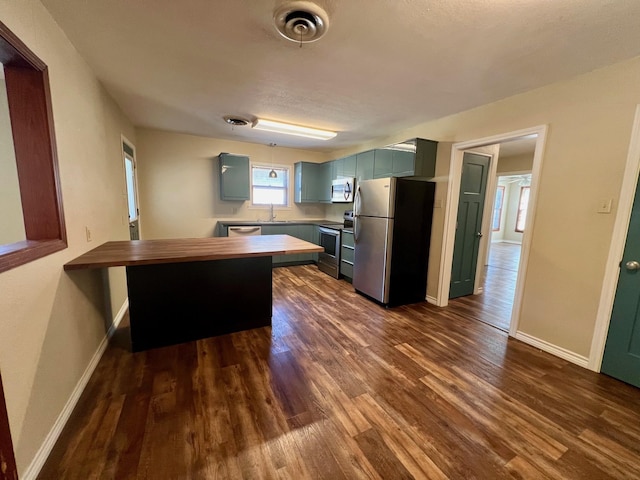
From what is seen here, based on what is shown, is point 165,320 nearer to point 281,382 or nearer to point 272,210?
point 281,382

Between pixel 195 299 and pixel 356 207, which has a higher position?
pixel 356 207

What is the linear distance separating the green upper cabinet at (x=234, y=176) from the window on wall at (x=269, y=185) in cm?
43

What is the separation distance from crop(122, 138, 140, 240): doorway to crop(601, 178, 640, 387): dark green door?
17.5ft

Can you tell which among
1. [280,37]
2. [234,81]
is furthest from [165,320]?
[280,37]

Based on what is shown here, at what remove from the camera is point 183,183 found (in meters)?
4.78

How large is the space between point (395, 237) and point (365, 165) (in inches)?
59.6

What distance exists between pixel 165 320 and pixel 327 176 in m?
4.02

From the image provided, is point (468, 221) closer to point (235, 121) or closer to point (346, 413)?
point (346, 413)

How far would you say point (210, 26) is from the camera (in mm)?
1684

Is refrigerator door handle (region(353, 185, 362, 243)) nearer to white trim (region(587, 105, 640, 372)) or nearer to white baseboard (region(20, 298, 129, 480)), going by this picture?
white trim (region(587, 105, 640, 372))

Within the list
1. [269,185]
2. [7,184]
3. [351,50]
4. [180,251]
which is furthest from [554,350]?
[269,185]

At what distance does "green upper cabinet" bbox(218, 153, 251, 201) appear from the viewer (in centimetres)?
477

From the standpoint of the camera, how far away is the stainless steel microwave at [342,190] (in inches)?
183

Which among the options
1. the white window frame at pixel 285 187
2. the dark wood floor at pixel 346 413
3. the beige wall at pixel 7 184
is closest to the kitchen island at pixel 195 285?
the dark wood floor at pixel 346 413
